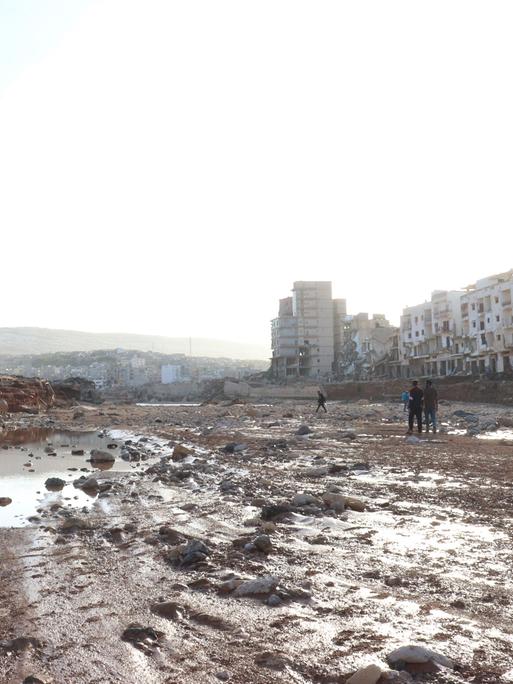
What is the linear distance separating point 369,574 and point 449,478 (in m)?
5.96

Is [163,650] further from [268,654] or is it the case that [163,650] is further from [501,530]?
[501,530]

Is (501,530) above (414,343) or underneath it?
underneath

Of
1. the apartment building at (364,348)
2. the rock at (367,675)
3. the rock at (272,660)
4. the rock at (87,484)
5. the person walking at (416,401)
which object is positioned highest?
the apartment building at (364,348)

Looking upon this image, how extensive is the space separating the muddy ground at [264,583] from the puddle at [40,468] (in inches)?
18.1

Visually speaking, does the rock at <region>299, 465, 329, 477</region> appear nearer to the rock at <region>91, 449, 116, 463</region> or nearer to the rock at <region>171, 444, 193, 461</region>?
the rock at <region>171, 444, 193, 461</region>

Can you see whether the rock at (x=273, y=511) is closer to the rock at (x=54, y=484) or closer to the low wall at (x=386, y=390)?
the rock at (x=54, y=484)

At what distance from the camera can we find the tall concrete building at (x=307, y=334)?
119m

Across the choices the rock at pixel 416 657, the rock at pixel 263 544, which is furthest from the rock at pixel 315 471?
the rock at pixel 416 657

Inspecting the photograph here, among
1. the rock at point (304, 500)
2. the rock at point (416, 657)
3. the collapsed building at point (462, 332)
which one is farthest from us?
the collapsed building at point (462, 332)

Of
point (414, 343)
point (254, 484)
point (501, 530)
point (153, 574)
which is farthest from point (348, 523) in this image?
point (414, 343)

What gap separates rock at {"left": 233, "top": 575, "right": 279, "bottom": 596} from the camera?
5094 mm

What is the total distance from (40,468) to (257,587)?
1271 cm

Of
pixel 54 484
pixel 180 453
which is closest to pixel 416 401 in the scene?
pixel 180 453

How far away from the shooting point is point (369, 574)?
18.0 feet
